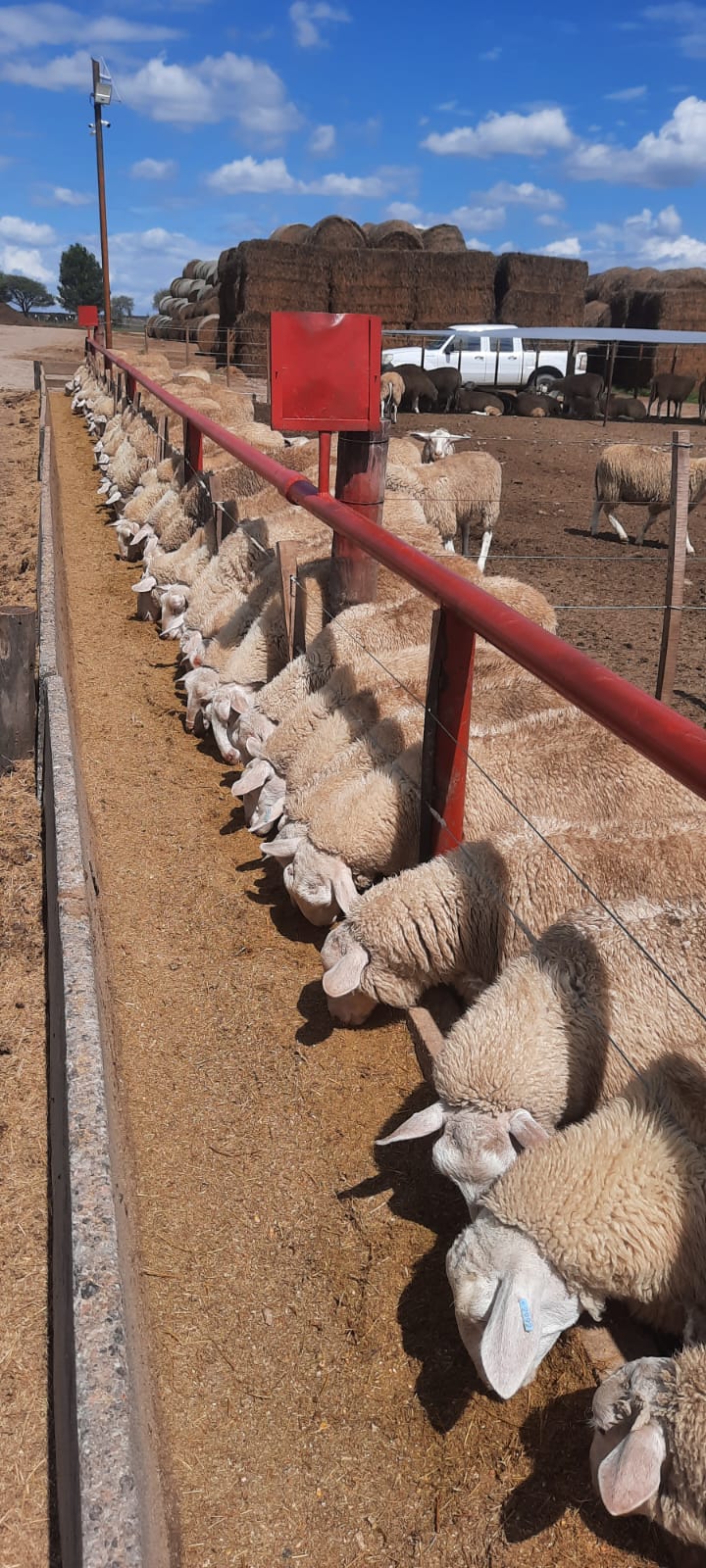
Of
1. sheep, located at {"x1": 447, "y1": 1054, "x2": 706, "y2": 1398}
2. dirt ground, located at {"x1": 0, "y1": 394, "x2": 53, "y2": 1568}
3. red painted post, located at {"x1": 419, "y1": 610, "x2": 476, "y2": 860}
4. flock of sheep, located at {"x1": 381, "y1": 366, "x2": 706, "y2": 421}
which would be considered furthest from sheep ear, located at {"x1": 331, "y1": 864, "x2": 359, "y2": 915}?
flock of sheep, located at {"x1": 381, "y1": 366, "x2": 706, "y2": 421}

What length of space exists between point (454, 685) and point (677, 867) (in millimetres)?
940

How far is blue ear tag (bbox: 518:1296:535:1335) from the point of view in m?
2.15

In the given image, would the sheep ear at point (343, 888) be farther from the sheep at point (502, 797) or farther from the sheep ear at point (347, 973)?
the sheep ear at point (347, 973)

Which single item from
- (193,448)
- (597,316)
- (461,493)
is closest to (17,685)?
(193,448)

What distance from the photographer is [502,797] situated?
3785mm

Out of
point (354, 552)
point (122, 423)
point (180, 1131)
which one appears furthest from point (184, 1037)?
point (122, 423)

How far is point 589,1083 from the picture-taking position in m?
2.84

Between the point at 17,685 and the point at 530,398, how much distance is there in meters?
22.3

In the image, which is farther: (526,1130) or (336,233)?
(336,233)

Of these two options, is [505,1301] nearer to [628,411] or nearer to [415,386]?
[415,386]

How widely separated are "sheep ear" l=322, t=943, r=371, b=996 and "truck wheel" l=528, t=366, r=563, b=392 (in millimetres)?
28039

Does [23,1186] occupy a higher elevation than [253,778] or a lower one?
lower

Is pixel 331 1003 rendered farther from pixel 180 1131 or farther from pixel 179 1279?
pixel 179 1279

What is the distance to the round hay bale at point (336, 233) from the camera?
103ft
